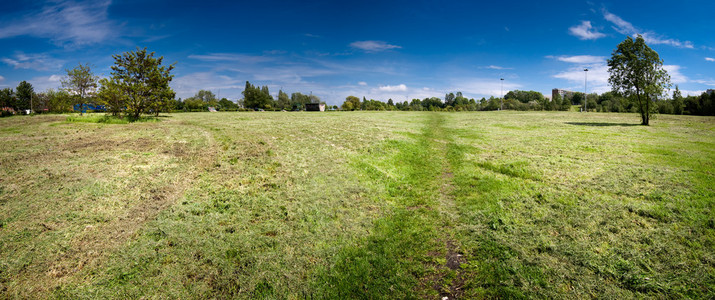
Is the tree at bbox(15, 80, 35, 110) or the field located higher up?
the tree at bbox(15, 80, 35, 110)

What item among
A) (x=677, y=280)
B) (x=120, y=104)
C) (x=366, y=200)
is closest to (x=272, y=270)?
(x=366, y=200)

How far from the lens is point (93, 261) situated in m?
5.30

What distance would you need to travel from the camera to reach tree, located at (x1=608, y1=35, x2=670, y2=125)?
33469 millimetres

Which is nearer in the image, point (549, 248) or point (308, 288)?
point (308, 288)

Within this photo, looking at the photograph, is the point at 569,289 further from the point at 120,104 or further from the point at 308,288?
the point at 120,104

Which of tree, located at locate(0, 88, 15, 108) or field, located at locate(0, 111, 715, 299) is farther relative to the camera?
tree, located at locate(0, 88, 15, 108)

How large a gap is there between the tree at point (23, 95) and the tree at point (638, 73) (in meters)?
155

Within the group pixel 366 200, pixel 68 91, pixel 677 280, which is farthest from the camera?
pixel 68 91

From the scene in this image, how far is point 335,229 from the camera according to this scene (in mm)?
7047

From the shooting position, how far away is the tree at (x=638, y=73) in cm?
3347

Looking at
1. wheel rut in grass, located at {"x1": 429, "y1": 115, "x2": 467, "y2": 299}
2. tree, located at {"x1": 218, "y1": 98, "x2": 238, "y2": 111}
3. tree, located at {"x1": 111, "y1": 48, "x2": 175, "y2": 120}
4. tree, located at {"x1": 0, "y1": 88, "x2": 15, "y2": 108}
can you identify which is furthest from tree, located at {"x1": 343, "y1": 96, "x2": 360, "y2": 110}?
wheel rut in grass, located at {"x1": 429, "y1": 115, "x2": 467, "y2": 299}

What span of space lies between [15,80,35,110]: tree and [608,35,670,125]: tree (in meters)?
155

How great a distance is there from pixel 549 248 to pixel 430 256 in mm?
2661

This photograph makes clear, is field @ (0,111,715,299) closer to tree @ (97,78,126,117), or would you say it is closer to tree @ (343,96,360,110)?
tree @ (97,78,126,117)
